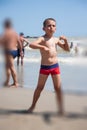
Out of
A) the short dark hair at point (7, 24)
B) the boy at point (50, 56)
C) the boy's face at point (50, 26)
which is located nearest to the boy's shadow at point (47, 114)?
the boy at point (50, 56)

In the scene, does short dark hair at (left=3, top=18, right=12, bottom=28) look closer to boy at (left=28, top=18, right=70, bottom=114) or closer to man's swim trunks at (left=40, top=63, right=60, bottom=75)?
boy at (left=28, top=18, right=70, bottom=114)

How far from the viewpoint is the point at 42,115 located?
7.83 ft

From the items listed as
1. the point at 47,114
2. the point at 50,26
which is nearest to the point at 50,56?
the point at 50,26

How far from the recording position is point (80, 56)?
7.59 feet

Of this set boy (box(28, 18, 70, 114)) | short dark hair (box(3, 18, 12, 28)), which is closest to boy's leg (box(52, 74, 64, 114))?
boy (box(28, 18, 70, 114))

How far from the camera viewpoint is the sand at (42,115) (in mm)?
2031

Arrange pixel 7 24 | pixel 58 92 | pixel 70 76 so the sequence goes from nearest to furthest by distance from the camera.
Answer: pixel 7 24
pixel 58 92
pixel 70 76

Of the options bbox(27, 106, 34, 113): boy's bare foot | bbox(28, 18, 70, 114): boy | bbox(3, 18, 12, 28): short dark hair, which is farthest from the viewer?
bbox(27, 106, 34, 113): boy's bare foot

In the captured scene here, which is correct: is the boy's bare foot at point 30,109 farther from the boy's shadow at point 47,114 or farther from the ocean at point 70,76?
the ocean at point 70,76

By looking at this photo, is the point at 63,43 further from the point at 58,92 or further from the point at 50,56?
the point at 58,92

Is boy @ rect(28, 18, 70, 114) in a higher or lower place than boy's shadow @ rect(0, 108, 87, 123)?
higher

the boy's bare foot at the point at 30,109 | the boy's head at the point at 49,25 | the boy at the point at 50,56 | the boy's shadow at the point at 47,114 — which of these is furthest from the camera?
the boy's bare foot at the point at 30,109

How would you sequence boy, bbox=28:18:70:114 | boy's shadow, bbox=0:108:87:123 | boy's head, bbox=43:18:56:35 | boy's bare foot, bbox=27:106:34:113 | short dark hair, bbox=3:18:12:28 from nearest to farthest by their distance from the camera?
short dark hair, bbox=3:18:12:28 → boy's shadow, bbox=0:108:87:123 → boy's head, bbox=43:18:56:35 → boy, bbox=28:18:70:114 → boy's bare foot, bbox=27:106:34:113

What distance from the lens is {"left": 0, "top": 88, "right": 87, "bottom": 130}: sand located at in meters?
2.03
